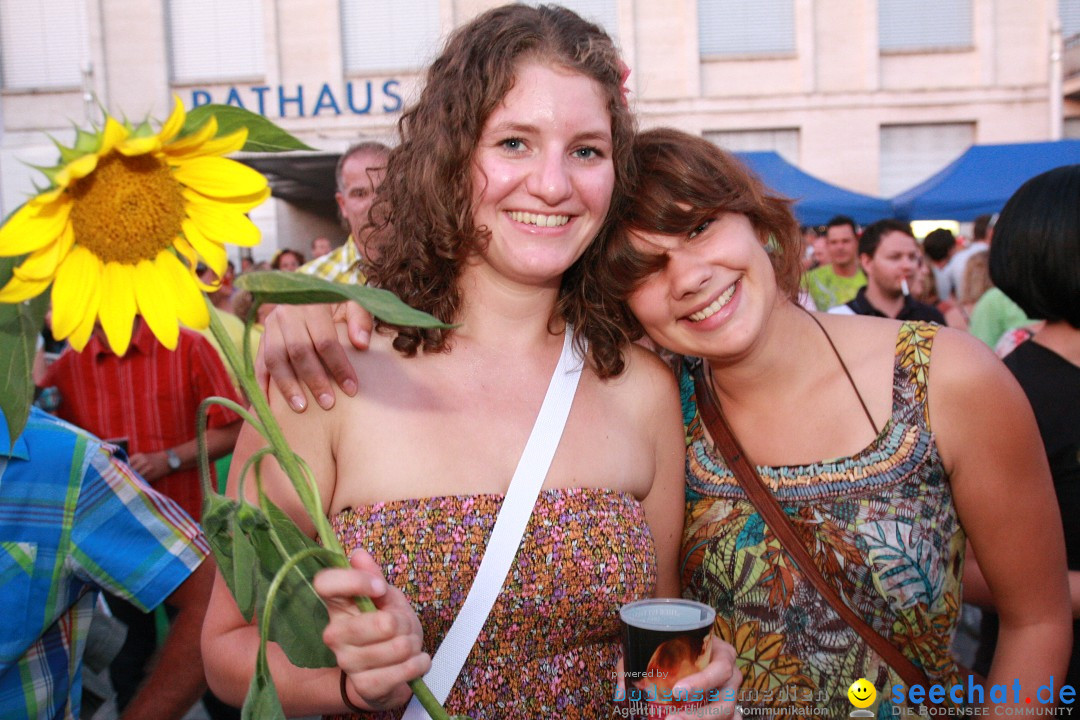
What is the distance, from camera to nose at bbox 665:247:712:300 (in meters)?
1.78

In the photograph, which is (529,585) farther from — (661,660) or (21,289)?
(21,289)

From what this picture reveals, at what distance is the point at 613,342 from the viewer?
75.5 inches

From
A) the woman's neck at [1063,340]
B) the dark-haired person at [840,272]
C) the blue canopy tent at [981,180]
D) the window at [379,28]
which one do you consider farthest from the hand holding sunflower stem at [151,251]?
the window at [379,28]

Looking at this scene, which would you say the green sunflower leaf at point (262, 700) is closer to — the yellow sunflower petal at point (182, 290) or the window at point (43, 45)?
the yellow sunflower petal at point (182, 290)

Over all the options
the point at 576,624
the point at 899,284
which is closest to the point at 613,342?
the point at 576,624

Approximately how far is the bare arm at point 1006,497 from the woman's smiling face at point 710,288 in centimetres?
40

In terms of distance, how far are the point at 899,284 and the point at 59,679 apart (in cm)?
511

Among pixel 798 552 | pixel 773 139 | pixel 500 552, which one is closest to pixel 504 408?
pixel 500 552

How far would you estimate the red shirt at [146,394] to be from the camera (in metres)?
3.96

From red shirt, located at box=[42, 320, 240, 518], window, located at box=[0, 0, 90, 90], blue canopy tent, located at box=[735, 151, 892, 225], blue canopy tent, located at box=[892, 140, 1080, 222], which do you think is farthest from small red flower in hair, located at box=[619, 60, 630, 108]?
window, located at box=[0, 0, 90, 90]

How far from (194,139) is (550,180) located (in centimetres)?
92

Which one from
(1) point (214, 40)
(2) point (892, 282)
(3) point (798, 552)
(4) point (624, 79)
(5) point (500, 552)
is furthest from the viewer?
(1) point (214, 40)

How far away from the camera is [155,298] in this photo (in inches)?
30.5

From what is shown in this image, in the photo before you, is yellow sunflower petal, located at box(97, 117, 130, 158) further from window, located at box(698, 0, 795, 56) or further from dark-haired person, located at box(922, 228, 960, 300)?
window, located at box(698, 0, 795, 56)
